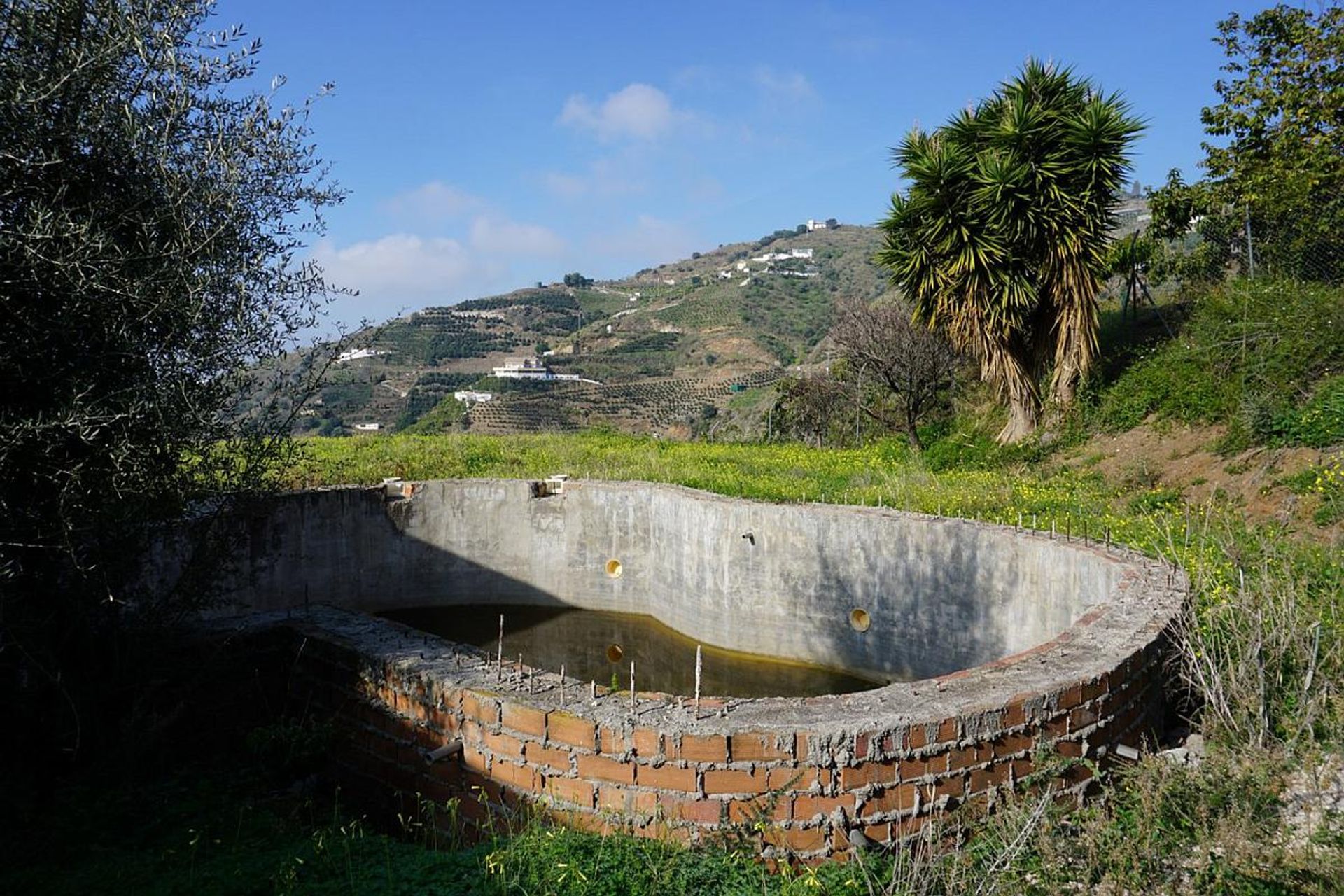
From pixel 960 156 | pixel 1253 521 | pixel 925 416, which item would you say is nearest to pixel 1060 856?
pixel 1253 521

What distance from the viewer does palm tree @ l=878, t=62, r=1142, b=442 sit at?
12844mm

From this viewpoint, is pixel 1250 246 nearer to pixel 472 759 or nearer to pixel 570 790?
pixel 570 790

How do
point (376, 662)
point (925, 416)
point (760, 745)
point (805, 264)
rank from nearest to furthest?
1. point (760, 745)
2. point (376, 662)
3. point (925, 416)
4. point (805, 264)

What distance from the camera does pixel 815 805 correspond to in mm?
3975

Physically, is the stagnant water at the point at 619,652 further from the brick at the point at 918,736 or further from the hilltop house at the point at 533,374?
the hilltop house at the point at 533,374

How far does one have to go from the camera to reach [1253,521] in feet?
29.1

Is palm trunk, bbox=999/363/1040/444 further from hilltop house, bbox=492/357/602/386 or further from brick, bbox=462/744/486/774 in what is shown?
hilltop house, bbox=492/357/602/386

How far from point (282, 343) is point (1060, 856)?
5.40 m

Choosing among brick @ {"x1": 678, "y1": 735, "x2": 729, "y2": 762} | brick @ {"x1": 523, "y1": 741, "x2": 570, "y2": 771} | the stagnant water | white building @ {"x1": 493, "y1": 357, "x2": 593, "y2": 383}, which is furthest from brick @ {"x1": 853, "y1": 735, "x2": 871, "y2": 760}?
white building @ {"x1": 493, "y1": 357, "x2": 593, "y2": 383}

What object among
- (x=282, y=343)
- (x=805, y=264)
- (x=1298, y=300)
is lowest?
(x=282, y=343)

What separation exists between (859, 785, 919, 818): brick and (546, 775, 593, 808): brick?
4.39ft

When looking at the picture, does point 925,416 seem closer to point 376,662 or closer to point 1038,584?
point 1038,584

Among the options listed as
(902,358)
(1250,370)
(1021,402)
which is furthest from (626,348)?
(1250,370)

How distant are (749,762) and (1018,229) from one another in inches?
452
